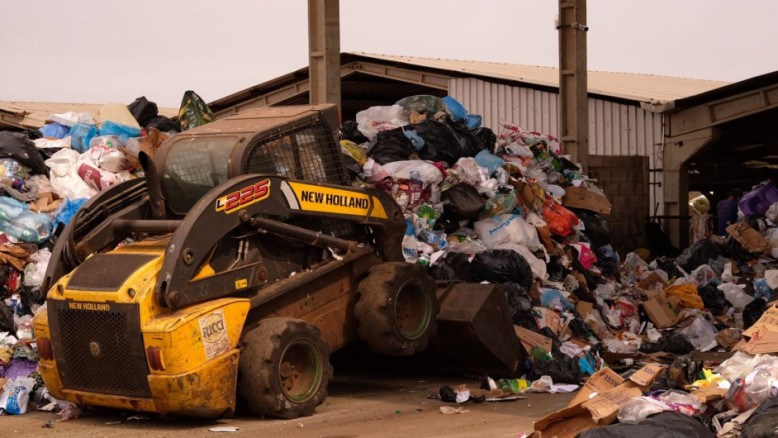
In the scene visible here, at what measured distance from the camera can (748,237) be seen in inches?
682

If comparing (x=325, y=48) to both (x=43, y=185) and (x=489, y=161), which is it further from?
(x=43, y=185)

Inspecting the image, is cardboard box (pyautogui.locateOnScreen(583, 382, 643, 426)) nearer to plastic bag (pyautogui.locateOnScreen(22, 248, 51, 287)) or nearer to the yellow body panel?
Result: the yellow body panel

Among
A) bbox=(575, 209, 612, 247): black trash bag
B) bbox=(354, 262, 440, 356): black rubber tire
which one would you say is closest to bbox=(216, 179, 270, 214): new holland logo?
bbox=(354, 262, 440, 356): black rubber tire

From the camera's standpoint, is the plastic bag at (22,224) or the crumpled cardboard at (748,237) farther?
the crumpled cardboard at (748,237)

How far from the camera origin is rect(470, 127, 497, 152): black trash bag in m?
13.7

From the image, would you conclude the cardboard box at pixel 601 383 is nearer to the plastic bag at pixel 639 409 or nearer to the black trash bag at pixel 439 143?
the plastic bag at pixel 639 409

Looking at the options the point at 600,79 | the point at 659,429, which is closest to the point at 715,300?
the point at 659,429

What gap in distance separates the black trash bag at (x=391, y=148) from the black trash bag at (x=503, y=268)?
59.5 inches

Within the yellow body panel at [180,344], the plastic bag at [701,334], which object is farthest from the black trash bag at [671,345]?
the yellow body panel at [180,344]

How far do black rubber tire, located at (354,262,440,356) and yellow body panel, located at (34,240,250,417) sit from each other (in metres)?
1.29

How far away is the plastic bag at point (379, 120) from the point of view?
1344cm

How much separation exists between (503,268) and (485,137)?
2.39 metres

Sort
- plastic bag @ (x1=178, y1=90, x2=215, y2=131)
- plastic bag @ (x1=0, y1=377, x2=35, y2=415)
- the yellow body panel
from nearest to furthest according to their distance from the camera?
the yellow body panel → plastic bag @ (x1=0, y1=377, x2=35, y2=415) → plastic bag @ (x1=178, y1=90, x2=215, y2=131)

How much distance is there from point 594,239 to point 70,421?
8.24m
